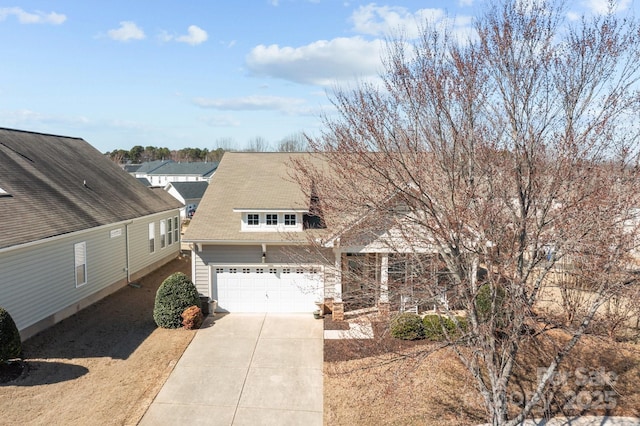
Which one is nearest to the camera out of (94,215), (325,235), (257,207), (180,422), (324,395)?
(180,422)

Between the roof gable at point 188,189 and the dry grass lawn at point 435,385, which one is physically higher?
the roof gable at point 188,189

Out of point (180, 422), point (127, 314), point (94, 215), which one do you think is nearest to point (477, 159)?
point (180, 422)

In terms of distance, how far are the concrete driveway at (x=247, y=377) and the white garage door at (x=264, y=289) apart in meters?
0.88

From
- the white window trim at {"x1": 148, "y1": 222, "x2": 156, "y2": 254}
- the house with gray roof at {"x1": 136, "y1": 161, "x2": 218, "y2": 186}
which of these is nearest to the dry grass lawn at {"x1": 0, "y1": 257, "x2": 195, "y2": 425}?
the white window trim at {"x1": 148, "y1": 222, "x2": 156, "y2": 254}

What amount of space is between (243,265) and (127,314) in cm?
477

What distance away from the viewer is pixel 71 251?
15.5m

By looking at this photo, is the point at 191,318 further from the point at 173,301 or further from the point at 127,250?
the point at 127,250

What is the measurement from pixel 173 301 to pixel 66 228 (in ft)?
15.4

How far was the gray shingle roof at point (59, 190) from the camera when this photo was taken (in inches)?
551

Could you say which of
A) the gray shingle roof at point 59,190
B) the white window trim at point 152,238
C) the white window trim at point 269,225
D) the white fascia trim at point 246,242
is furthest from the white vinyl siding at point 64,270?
the white window trim at point 269,225

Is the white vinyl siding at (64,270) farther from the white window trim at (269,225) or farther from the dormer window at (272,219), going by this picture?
the dormer window at (272,219)

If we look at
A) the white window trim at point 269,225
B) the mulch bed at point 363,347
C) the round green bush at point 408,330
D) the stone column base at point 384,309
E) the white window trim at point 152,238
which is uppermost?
the white window trim at point 269,225

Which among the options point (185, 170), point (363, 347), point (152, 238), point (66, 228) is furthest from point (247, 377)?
point (185, 170)

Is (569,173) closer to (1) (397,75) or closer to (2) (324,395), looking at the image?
(1) (397,75)
